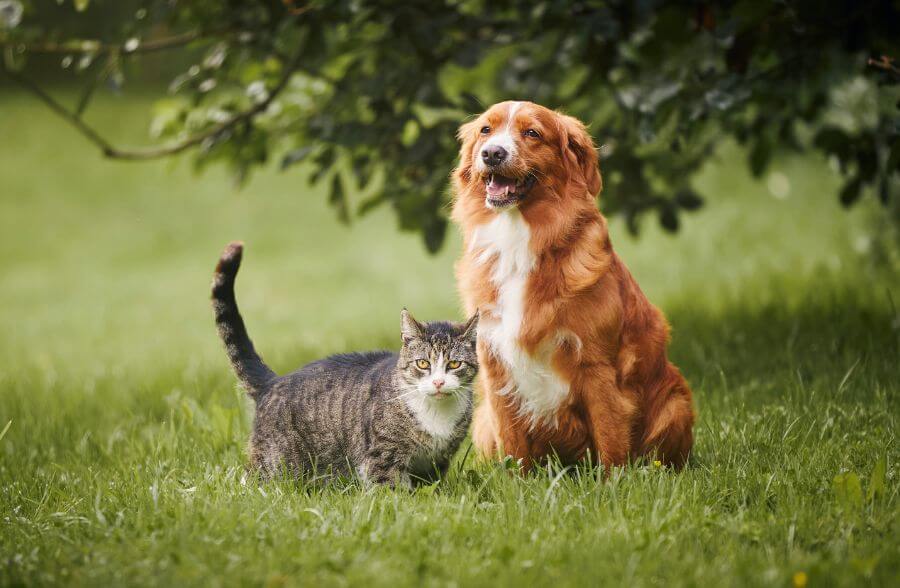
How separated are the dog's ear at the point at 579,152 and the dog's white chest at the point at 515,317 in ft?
0.96

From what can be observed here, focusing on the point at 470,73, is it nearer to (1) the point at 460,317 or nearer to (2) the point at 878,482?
(1) the point at 460,317

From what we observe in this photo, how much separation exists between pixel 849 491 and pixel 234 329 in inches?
95.4

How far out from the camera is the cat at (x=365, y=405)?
363 centimetres

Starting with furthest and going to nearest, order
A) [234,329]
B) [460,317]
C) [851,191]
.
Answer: [851,191]
[460,317]
[234,329]

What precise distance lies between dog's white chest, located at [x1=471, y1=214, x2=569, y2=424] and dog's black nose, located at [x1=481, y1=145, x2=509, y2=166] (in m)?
0.25

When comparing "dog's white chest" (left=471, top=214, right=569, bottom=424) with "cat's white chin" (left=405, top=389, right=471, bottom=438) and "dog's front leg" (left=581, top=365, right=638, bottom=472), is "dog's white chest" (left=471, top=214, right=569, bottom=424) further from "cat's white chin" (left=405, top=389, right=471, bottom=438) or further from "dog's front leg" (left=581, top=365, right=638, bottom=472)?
"cat's white chin" (left=405, top=389, right=471, bottom=438)

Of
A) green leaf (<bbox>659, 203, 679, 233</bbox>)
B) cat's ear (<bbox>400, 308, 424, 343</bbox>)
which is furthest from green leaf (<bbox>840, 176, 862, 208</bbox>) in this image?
cat's ear (<bbox>400, 308, 424, 343</bbox>)

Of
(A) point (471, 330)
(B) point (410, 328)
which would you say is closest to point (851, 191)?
(A) point (471, 330)

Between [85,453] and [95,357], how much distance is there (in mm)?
3927

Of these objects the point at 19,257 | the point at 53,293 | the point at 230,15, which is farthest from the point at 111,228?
the point at 230,15

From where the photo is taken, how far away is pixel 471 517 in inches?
128

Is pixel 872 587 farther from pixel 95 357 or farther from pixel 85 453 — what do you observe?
pixel 95 357

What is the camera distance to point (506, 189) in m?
3.42

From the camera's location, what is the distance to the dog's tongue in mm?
3420
